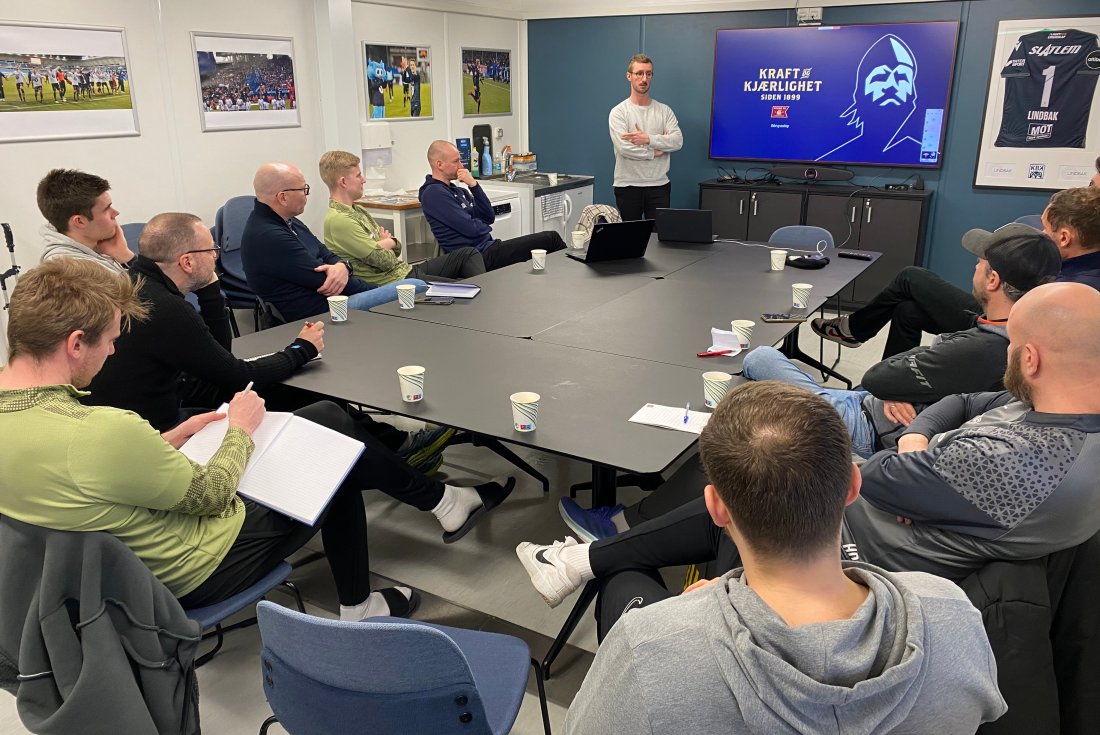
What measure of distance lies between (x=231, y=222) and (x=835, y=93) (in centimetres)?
474

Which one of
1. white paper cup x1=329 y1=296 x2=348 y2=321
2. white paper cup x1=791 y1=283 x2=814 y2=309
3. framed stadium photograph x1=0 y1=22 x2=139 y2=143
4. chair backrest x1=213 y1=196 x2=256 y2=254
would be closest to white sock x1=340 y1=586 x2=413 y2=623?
white paper cup x1=329 y1=296 x2=348 y2=321

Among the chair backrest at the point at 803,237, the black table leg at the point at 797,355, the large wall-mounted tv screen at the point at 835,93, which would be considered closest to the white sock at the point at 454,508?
the black table leg at the point at 797,355

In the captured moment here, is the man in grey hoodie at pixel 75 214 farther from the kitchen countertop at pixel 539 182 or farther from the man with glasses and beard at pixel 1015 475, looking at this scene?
the kitchen countertop at pixel 539 182

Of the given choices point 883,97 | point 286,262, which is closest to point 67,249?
point 286,262

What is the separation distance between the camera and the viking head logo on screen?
621 centimetres

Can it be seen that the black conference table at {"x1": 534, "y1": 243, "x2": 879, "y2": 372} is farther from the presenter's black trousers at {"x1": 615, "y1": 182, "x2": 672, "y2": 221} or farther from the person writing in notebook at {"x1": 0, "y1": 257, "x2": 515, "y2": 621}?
the presenter's black trousers at {"x1": 615, "y1": 182, "x2": 672, "y2": 221}

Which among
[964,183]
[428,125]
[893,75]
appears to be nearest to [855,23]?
[893,75]

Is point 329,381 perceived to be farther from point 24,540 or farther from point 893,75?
point 893,75

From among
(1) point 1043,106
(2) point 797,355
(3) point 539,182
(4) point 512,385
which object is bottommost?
(2) point 797,355

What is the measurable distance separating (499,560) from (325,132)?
424 centimetres

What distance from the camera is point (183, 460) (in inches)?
70.8

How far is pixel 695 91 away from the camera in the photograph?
7180 mm

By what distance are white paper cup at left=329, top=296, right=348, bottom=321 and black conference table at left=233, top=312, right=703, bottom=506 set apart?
6 cm

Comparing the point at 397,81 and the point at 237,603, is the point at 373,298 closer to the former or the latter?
the point at 237,603
